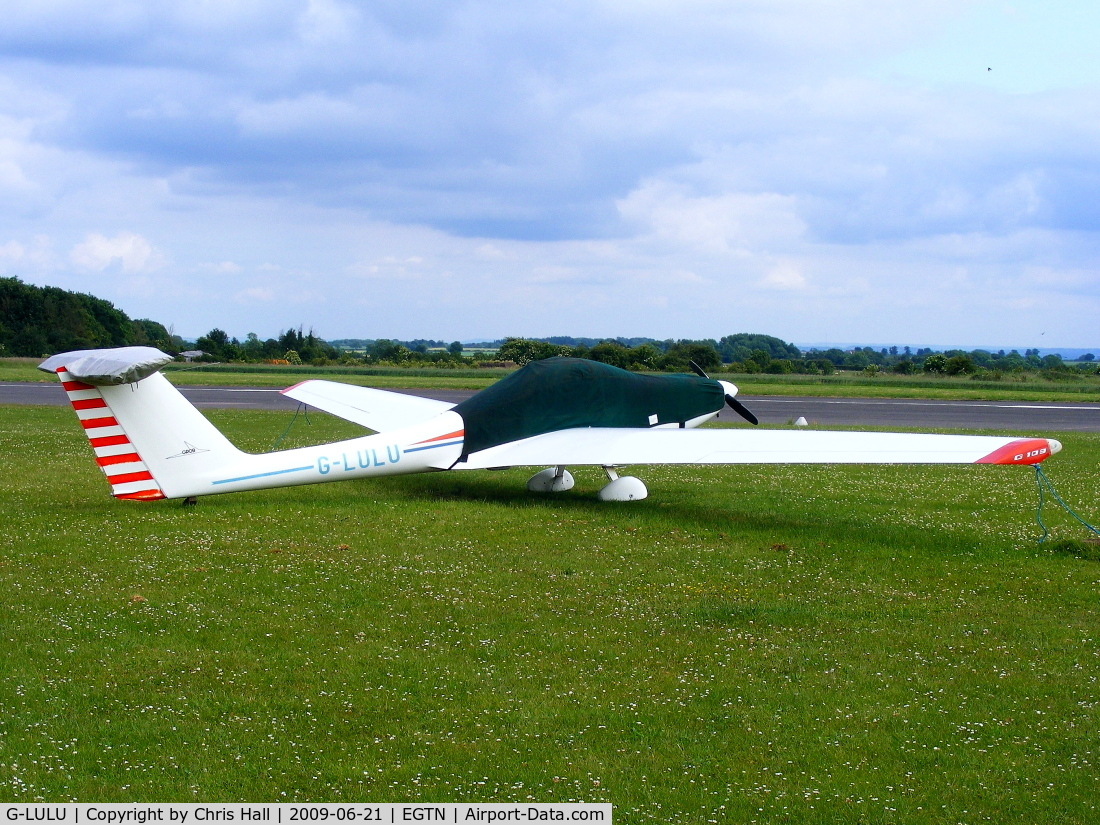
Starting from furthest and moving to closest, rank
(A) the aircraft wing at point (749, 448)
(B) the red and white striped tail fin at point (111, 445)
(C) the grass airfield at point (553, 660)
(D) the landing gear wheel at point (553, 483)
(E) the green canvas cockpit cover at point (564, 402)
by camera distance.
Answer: (D) the landing gear wheel at point (553, 483) → (E) the green canvas cockpit cover at point (564, 402) → (A) the aircraft wing at point (749, 448) → (B) the red and white striped tail fin at point (111, 445) → (C) the grass airfield at point (553, 660)

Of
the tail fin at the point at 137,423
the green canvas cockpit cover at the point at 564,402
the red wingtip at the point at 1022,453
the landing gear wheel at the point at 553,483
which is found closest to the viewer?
the tail fin at the point at 137,423

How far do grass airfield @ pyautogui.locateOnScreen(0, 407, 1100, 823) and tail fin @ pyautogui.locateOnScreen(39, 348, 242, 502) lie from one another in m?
0.59

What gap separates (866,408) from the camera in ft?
110

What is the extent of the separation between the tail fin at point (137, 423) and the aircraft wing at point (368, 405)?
198 inches

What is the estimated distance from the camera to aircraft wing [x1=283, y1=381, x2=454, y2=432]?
54.0 feet

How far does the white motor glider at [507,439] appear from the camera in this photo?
10562 millimetres

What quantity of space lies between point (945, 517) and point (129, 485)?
426 inches

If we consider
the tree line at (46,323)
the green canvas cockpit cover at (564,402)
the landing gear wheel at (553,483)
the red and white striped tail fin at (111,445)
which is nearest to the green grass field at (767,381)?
the tree line at (46,323)

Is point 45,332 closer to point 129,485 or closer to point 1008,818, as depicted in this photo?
point 129,485

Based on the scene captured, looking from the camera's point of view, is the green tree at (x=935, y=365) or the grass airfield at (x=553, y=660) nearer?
the grass airfield at (x=553, y=660)

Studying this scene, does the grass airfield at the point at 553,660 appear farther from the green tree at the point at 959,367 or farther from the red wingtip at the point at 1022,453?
the green tree at the point at 959,367

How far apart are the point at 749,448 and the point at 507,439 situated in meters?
3.45

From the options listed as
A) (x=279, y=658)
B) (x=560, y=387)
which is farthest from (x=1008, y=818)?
(x=560, y=387)

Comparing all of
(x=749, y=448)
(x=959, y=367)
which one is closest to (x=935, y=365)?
(x=959, y=367)
